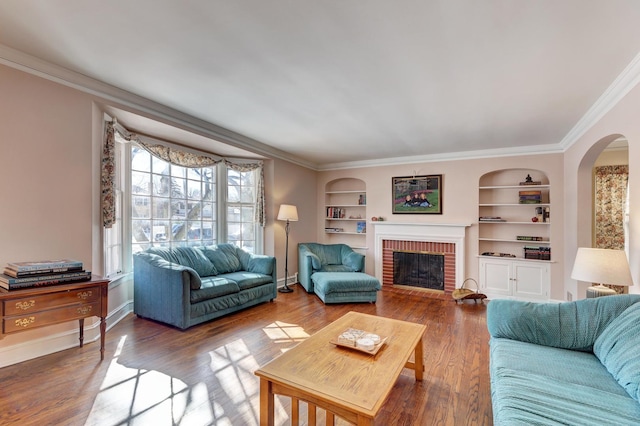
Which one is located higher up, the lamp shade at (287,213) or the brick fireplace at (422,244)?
the lamp shade at (287,213)

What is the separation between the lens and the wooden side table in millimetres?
2086

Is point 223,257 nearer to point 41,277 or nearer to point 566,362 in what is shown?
point 41,277

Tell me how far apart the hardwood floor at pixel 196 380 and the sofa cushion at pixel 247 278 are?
0.53m

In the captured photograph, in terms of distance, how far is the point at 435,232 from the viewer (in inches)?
209

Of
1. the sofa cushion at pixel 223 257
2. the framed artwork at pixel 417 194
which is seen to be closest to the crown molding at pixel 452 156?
the framed artwork at pixel 417 194

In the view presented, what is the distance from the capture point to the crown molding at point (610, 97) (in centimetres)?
232

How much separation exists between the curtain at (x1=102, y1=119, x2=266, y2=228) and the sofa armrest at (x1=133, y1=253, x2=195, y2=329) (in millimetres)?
669

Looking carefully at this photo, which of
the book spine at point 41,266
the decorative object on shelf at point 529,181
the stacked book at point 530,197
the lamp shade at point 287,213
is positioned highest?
the decorative object on shelf at point 529,181

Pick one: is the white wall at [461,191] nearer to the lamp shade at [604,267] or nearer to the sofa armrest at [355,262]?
the sofa armrest at [355,262]

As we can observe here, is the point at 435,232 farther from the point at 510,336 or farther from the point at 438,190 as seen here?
the point at 510,336

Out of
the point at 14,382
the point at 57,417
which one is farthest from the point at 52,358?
the point at 57,417

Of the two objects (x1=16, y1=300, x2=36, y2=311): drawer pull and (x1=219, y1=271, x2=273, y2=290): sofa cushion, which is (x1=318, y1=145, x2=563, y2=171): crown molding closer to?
(x1=219, y1=271, x2=273, y2=290): sofa cushion

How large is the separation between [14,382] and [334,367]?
7.66ft

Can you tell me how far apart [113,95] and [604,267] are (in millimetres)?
4542
